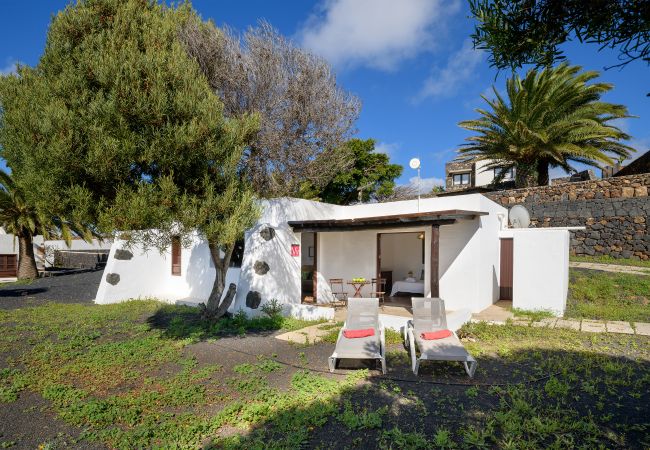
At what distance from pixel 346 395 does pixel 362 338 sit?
70.0 inches

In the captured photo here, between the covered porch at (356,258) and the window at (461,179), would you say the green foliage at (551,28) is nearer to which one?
the covered porch at (356,258)

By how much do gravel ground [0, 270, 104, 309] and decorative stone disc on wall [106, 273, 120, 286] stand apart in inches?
47.6

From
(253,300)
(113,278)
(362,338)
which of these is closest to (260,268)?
(253,300)

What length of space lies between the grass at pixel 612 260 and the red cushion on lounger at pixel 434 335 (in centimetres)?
1271

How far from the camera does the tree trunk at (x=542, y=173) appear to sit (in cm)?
2094

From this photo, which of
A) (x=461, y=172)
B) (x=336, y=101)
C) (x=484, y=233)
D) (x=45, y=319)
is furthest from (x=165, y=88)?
(x=461, y=172)

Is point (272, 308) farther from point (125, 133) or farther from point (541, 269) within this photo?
point (541, 269)

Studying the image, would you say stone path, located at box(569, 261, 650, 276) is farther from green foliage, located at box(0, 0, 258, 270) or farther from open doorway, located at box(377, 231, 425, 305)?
green foliage, located at box(0, 0, 258, 270)

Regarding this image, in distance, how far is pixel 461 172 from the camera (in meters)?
40.6

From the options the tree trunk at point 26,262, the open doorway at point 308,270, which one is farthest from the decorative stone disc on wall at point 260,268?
the tree trunk at point 26,262

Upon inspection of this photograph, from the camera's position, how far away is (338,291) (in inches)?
514

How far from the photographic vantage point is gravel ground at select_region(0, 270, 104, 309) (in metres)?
13.9

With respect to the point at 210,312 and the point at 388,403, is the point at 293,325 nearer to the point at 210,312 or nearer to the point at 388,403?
the point at 210,312

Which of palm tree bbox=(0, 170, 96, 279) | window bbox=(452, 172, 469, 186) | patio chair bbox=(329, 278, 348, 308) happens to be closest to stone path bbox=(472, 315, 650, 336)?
patio chair bbox=(329, 278, 348, 308)
